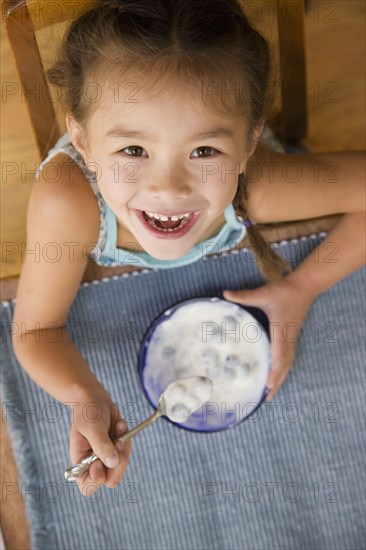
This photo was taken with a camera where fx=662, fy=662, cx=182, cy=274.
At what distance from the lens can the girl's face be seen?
58 centimetres

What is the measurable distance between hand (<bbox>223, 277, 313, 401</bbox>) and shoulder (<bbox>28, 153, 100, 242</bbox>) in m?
0.22

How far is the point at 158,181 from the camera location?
604mm

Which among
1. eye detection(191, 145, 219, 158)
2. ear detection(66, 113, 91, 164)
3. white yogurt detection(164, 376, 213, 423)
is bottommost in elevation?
white yogurt detection(164, 376, 213, 423)

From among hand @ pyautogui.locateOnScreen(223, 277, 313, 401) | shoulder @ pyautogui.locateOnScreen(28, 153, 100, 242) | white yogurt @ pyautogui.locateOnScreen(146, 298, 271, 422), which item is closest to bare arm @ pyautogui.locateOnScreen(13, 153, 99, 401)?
shoulder @ pyautogui.locateOnScreen(28, 153, 100, 242)

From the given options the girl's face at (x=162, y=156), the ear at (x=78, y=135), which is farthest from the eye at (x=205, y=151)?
the ear at (x=78, y=135)

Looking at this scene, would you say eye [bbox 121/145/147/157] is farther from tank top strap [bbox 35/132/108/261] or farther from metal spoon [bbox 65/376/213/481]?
metal spoon [bbox 65/376/213/481]

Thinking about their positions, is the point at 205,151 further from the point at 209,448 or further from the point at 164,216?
the point at 209,448

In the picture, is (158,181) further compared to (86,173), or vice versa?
(86,173)

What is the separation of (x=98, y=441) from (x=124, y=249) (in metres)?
0.26

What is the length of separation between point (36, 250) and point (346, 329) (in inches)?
17.1

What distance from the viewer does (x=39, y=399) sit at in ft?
2.86

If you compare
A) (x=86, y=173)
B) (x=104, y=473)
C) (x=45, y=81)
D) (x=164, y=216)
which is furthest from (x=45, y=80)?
(x=104, y=473)

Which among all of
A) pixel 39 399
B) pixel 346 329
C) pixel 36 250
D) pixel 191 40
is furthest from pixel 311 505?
pixel 191 40

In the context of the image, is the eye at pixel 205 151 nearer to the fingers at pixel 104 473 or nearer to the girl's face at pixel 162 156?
the girl's face at pixel 162 156
